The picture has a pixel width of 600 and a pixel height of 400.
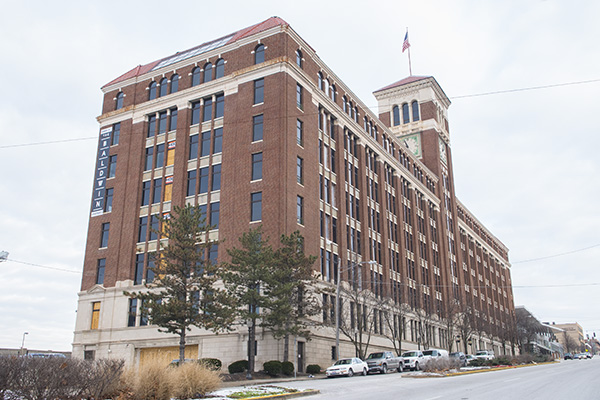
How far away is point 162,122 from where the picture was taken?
52312mm

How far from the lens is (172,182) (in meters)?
48.6

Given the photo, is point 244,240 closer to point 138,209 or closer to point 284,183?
point 284,183

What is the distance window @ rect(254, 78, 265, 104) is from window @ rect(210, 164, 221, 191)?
6.66m

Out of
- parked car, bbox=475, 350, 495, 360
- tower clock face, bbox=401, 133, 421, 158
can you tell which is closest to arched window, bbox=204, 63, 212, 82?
parked car, bbox=475, 350, 495, 360

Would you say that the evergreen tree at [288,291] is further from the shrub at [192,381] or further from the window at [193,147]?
the window at [193,147]

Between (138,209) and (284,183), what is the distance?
15.3 metres

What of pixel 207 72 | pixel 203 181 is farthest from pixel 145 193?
pixel 207 72

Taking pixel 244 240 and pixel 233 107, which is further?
pixel 233 107

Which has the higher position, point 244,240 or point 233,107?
point 233,107

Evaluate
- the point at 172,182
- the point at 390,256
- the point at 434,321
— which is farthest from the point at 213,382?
the point at 434,321

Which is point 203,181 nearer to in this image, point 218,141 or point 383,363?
point 218,141

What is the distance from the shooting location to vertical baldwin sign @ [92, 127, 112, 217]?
52406 millimetres

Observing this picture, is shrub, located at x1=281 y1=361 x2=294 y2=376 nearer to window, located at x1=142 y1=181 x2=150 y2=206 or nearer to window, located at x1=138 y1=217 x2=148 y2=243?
window, located at x1=138 y1=217 x2=148 y2=243

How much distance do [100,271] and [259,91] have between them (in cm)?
2206
